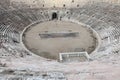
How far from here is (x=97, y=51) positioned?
Result: 91.3 feet

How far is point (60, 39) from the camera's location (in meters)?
30.8

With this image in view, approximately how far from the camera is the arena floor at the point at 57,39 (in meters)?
28.8

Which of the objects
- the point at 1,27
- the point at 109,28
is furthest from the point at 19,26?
the point at 109,28

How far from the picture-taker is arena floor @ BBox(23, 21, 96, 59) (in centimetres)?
2875

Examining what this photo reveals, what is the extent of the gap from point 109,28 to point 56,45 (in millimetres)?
6807

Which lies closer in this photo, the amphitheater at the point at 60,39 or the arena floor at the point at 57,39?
the amphitheater at the point at 60,39

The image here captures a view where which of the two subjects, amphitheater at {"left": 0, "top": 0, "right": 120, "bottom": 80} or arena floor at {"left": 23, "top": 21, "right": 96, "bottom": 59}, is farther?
arena floor at {"left": 23, "top": 21, "right": 96, "bottom": 59}

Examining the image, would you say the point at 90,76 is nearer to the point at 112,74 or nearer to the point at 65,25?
the point at 112,74

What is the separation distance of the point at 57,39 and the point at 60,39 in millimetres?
356

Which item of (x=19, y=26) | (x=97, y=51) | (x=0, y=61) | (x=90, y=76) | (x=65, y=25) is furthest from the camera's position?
(x=65, y=25)

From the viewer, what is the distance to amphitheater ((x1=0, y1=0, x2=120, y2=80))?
1878 centimetres

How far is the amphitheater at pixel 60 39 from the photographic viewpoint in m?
18.8

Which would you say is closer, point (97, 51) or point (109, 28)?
point (97, 51)

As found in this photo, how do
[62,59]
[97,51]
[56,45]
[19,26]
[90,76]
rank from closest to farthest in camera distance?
[90,76]
[62,59]
[97,51]
[56,45]
[19,26]
